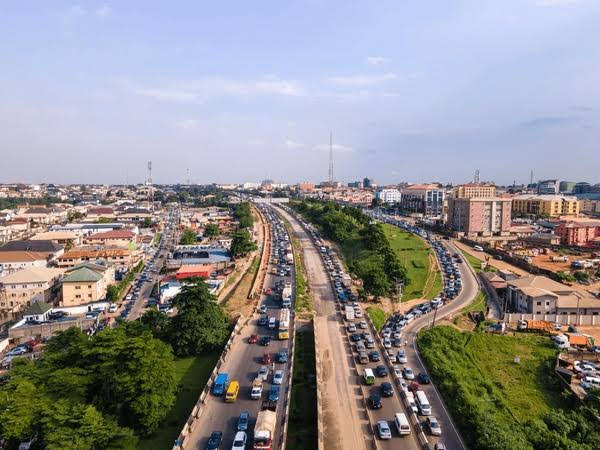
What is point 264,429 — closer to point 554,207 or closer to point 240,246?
point 240,246

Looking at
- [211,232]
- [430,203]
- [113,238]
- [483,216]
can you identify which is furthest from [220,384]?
[430,203]

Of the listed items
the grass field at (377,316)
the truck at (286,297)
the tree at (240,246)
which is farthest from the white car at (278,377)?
the tree at (240,246)

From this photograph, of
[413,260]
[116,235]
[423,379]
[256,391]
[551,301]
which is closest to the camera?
[256,391]

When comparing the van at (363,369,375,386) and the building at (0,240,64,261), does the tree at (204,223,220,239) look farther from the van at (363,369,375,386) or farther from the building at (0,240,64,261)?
the van at (363,369,375,386)

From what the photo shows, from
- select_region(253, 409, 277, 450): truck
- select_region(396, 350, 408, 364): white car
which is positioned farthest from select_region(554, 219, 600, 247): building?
select_region(253, 409, 277, 450): truck

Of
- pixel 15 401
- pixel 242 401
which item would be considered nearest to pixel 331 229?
pixel 242 401

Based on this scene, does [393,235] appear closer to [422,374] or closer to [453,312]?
[453,312]

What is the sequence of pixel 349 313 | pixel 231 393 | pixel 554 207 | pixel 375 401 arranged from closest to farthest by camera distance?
pixel 375 401
pixel 231 393
pixel 349 313
pixel 554 207
